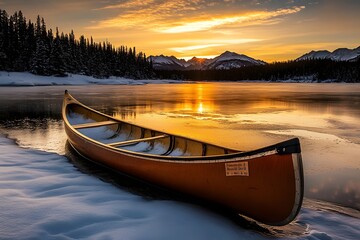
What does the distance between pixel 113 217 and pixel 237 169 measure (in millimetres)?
1987

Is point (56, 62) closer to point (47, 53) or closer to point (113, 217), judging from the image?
point (47, 53)

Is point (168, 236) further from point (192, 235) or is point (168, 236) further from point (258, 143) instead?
point (258, 143)

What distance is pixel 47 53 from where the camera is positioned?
2356 inches

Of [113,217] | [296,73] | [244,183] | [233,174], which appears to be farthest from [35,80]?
[296,73]

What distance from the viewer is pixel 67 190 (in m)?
5.54

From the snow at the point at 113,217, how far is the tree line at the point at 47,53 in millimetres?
58809

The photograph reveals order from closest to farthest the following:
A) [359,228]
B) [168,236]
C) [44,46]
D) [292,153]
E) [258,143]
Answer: [292,153]
[168,236]
[359,228]
[258,143]
[44,46]

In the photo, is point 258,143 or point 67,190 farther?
point 258,143

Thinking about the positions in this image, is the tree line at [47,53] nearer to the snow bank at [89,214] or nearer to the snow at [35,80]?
the snow at [35,80]

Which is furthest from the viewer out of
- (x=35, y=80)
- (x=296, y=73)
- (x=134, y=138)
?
(x=296, y=73)

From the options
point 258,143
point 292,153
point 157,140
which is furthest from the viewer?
point 258,143

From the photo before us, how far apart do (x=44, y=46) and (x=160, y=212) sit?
62748 millimetres

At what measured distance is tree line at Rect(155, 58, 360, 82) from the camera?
113581 millimetres

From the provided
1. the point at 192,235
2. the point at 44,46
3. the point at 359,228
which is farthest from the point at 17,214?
the point at 44,46
